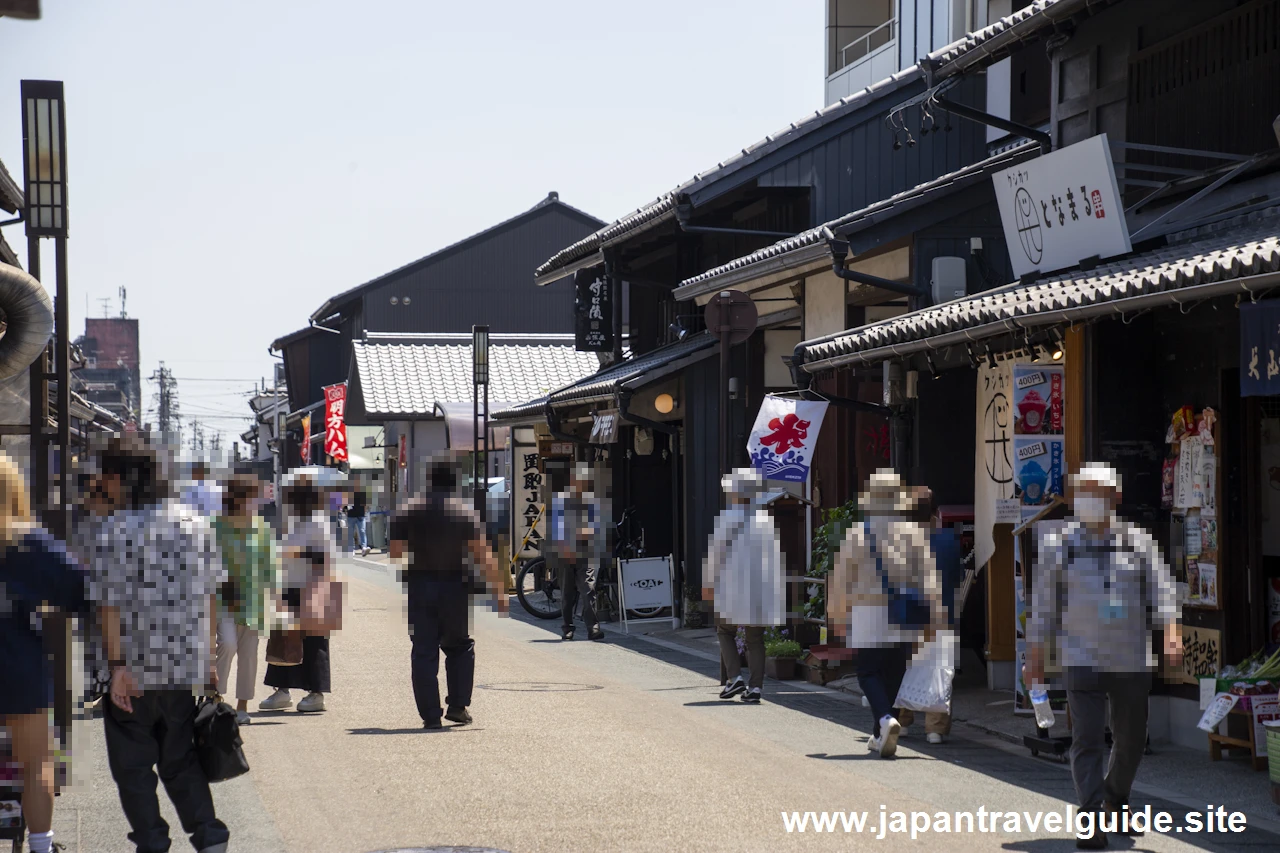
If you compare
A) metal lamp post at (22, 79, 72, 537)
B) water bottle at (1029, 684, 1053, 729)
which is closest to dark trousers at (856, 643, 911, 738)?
water bottle at (1029, 684, 1053, 729)

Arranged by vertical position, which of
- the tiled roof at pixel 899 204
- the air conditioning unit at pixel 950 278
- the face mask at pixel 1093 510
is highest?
the tiled roof at pixel 899 204

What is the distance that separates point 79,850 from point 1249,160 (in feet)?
29.7

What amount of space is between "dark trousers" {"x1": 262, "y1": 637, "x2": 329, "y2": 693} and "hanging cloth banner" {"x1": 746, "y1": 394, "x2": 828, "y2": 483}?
15.8 ft

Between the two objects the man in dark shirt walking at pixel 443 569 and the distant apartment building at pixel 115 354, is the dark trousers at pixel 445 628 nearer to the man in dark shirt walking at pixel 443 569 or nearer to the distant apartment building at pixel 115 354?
the man in dark shirt walking at pixel 443 569

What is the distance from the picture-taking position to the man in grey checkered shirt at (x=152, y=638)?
6.23 m

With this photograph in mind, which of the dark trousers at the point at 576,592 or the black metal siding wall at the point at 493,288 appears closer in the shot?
the dark trousers at the point at 576,592

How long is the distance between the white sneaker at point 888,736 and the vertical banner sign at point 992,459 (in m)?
3.19

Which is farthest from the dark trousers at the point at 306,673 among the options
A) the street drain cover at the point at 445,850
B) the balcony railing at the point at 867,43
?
the balcony railing at the point at 867,43

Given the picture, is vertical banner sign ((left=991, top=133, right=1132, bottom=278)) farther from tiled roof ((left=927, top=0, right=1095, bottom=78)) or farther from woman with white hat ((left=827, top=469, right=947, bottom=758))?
woman with white hat ((left=827, top=469, right=947, bottom=758))

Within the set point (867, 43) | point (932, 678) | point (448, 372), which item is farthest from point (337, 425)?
point (932, 678)

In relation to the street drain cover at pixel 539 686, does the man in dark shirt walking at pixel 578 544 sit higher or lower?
higher

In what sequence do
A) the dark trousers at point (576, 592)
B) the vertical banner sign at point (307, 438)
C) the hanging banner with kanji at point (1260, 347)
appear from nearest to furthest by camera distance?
the hanging banner with kanji at point (1260, 347)
the dark trousers at point (576, 592)
the vertical banner sign at point (307, 438)

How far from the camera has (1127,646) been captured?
7070 millimetres

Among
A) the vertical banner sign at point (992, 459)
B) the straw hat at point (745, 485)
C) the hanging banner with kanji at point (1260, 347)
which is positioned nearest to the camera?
the hanging banner with kanji at point (1260, 347)
